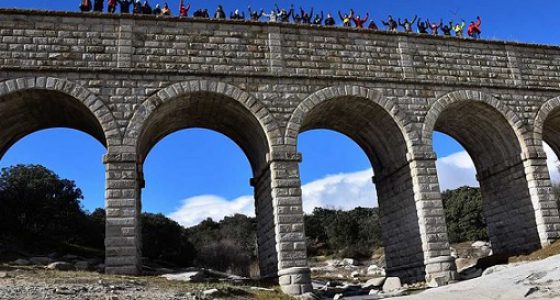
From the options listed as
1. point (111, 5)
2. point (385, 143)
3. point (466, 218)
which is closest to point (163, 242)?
point (111, 5)

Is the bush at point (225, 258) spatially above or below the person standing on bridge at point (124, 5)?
below

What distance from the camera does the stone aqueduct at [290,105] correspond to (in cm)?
1359

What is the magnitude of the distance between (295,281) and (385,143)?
6.02 metres

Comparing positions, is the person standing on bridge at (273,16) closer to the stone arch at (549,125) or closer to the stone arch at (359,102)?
the stone arch at (359,102)

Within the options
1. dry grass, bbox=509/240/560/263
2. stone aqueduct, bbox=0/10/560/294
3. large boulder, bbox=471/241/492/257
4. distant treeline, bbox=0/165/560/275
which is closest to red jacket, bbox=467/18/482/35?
stone aqueduct, bbox=0/10/560/294

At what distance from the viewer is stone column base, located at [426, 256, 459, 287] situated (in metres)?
13.9

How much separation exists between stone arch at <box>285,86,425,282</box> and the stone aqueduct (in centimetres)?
6

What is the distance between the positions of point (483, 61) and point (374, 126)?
4485 millimetres

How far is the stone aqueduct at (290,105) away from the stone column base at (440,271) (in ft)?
0.12

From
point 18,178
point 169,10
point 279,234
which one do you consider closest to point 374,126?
point 279,234

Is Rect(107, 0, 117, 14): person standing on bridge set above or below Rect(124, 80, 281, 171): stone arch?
above

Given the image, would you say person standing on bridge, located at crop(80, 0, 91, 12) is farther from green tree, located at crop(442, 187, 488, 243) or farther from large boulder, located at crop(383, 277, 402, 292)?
green tree, located at crop(442, 187, 488, 243)

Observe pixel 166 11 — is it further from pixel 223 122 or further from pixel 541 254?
pixel 541 254

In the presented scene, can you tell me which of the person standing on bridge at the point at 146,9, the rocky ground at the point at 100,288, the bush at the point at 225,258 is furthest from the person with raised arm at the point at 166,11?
the bush at the point at 225,258
